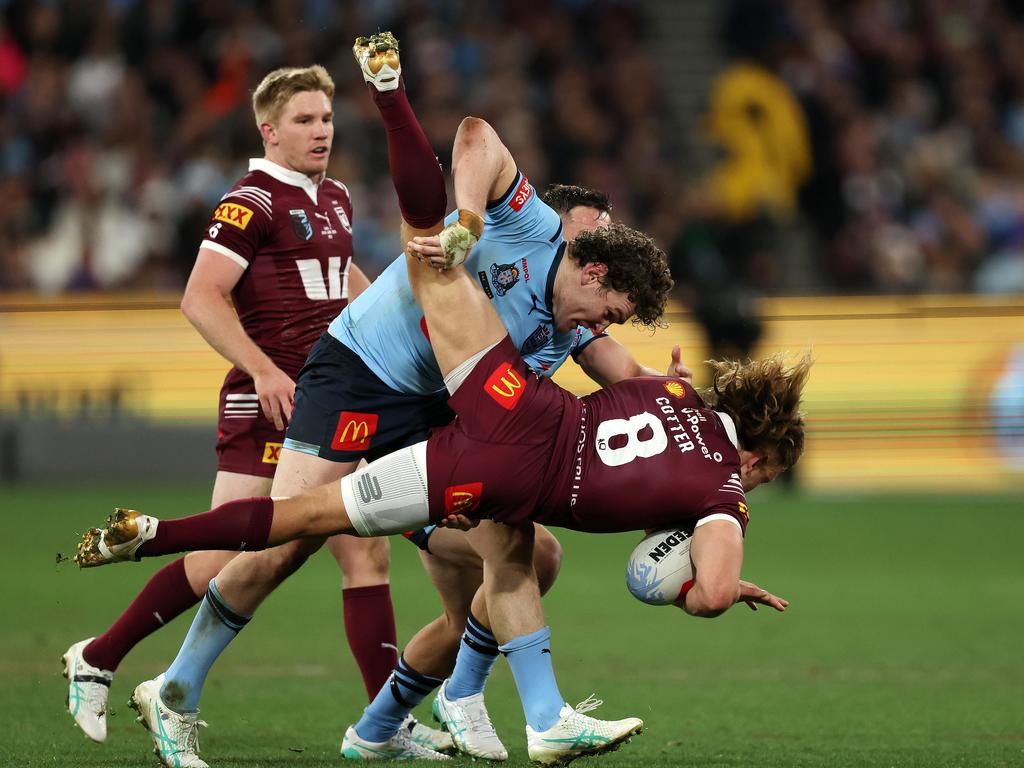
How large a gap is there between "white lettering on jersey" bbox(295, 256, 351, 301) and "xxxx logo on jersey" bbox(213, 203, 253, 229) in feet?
0.90

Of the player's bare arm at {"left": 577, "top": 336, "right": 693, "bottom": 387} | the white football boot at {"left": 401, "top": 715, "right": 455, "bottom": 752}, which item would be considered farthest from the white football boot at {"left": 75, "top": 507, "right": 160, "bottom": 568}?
the player's bare arm at {"left": 577, "top": 336, "right": 693, "bottom": 387}

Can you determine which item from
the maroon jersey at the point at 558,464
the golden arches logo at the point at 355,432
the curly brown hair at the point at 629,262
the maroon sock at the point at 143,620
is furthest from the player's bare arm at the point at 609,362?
the maroon sock at the point at 143,620

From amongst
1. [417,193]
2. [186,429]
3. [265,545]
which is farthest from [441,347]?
[186,429]

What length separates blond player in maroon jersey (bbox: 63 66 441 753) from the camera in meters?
6.08

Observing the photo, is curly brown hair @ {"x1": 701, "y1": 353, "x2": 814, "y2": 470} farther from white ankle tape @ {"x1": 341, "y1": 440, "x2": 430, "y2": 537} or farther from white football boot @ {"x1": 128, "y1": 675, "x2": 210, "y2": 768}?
white football boot @ {"x1": 128, "y1": 675, "x2": 210, "y2": 768}

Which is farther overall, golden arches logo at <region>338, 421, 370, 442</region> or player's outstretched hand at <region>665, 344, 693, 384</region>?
player's outstretched hand at <region>665, 344, 693, 384</region>

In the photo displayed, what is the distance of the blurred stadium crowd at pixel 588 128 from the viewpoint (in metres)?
16.0

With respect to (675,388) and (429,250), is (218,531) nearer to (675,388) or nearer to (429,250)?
(429,250)

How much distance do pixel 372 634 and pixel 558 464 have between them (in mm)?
1368

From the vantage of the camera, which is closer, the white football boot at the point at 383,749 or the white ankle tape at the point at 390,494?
the white ankle tape at the point at 390,494

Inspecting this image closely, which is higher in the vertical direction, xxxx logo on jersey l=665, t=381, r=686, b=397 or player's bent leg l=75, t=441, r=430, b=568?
xxxx logo on jersey l=665, t=381, r=686, b=397

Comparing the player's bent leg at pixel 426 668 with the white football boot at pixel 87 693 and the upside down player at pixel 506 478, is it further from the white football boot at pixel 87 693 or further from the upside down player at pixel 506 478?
the white football boot at pixel 87 693

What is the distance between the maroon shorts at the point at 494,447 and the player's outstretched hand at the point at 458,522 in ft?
0.12

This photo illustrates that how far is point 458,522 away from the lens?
17.3 feet
